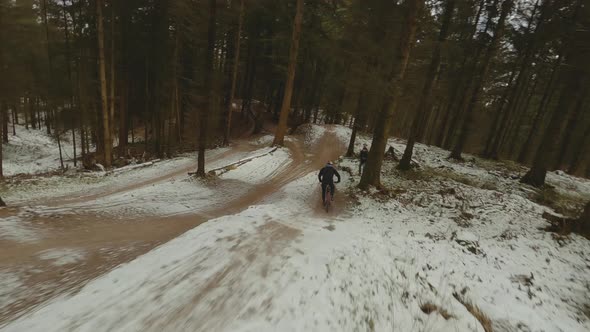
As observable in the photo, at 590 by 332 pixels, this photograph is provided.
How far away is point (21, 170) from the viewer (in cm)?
2172

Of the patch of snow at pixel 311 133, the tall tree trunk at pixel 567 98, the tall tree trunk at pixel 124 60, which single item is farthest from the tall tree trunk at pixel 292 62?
the tall tree trunk at pixel 567 98

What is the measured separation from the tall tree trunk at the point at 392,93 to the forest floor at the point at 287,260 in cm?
106

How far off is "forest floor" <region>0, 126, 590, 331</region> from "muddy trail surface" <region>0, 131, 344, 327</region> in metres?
0.04

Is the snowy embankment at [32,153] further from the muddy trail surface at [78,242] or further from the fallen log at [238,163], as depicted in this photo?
the muddy trail surface at [78,242]

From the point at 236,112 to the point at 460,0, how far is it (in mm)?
27081

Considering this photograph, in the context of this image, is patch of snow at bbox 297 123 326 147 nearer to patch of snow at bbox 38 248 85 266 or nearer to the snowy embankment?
patch of snow at bbox 38 248 85 266

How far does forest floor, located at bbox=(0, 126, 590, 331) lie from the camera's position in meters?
4.18

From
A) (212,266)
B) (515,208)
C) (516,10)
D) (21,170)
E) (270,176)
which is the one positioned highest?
(516,10)

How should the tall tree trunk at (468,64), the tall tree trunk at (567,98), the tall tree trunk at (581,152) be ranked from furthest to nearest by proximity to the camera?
the tall tree trunk at (581,152) < the tall tree trunk at (468,64) < the tall tree trunk at (567,98)

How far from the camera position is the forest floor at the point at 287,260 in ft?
13.7

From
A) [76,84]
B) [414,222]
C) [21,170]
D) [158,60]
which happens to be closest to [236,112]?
[158,60]

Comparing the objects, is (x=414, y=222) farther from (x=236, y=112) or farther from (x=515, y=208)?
(x=236, y=112)

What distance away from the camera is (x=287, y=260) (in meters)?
5.74

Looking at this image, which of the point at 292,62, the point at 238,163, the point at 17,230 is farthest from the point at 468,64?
the point at 17,230
